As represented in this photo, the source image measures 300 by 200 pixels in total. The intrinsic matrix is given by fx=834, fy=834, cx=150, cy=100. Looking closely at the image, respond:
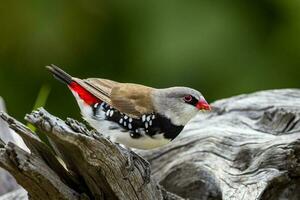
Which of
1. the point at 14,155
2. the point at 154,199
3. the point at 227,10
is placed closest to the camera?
the point at 14,155

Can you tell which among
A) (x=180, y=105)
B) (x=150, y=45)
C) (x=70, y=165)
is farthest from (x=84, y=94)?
(x=150, y=45)

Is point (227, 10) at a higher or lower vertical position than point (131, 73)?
higher

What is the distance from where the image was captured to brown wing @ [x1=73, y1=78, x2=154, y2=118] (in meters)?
4.25

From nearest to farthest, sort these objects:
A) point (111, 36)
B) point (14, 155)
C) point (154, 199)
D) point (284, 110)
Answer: point (14, 155) → point (154, 199) → point (284, 110) → point (111, 36)

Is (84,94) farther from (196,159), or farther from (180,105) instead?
(196,159)

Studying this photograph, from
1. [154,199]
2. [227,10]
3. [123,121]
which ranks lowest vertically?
[154,199]

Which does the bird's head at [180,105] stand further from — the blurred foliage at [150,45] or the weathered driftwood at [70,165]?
the blurred foliage at [150,45]

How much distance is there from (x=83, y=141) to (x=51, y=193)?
311mm

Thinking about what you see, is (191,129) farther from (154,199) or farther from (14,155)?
(14,155)

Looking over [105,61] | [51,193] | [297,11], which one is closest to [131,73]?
[105,61]

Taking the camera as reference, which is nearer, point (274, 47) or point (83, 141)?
point (83, 141)

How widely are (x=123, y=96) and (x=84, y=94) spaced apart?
0.21m

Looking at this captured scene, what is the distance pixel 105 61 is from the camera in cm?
726

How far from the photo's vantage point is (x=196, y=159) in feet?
15.4
